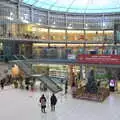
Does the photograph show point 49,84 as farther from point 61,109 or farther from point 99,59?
point 61,109

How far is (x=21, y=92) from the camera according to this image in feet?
89.4

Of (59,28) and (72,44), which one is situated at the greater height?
(59,28)

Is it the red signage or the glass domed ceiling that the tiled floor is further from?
the glass domed ceiling

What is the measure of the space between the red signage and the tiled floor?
3828 millimetres

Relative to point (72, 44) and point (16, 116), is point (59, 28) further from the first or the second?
point (16, 116)

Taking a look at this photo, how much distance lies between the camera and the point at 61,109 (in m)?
19.9

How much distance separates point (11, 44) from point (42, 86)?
1377cm

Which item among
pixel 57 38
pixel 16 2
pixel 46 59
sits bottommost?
pixel 46 59

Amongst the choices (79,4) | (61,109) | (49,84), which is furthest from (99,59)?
(79,4)

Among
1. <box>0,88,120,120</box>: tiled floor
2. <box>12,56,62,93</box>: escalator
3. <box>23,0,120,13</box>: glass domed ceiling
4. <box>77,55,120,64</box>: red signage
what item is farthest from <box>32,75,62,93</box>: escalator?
<box>23,0,120,13</box>: glass domed ceiling

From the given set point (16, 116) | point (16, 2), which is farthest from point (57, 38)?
point (16, 116)

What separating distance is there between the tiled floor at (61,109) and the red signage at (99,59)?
12.6 ft

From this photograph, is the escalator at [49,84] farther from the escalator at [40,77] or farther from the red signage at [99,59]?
the red signage at [99,59]

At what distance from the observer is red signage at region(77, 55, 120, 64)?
85.8ft
